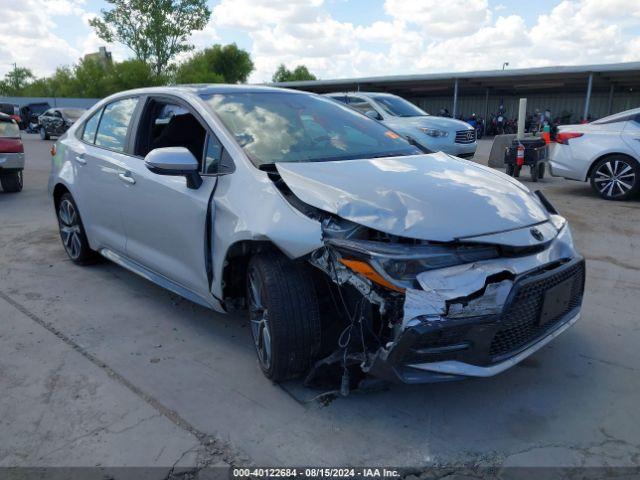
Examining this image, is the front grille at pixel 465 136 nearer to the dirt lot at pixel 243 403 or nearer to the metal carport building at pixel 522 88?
the dirt lot at pixel 243 403

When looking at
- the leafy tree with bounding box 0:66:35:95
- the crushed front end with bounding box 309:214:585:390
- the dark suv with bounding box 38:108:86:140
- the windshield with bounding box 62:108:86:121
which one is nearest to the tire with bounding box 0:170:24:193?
the crushed front end with bounding box 309:214:585:390

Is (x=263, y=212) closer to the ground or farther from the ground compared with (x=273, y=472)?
farther from the ground

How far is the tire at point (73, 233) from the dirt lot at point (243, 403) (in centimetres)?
83

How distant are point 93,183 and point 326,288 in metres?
2.57

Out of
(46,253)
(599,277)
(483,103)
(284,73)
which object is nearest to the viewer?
(599,277)

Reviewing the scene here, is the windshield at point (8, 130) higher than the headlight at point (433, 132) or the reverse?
higher

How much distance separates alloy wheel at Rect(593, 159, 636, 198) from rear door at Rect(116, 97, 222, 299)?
6841 millimetres

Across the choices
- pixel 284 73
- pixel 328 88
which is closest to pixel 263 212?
pixel 328 88

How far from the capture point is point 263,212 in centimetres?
280

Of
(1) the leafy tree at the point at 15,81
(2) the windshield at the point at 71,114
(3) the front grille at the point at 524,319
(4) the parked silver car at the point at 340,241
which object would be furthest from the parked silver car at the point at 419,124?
(1) the leafy tree at the point at 15,81

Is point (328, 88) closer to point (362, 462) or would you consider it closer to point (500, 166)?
point (500, 166)

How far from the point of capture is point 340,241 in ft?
8.14

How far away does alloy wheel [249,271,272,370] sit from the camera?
2.88m

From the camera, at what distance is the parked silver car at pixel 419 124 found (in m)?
10.4
